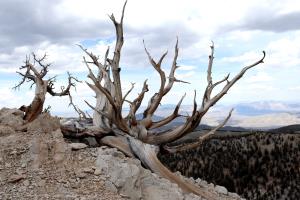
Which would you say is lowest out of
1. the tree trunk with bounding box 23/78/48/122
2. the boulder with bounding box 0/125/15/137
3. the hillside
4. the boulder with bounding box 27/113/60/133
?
the hillside

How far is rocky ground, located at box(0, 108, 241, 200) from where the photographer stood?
24.5 feet

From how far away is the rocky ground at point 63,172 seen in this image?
746cm

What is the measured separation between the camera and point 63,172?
7.78m

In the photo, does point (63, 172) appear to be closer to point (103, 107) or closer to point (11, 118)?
point (11, 118)

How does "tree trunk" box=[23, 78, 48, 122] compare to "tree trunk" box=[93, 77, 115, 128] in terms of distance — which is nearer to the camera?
"tree trunk" box=[93, 77, 115, 128]

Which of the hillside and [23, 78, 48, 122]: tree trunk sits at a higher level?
[23, 78, 48, 122]: tree trunk

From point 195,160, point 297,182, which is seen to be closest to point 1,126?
point 297,182

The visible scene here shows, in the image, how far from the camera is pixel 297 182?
2497 centimetres

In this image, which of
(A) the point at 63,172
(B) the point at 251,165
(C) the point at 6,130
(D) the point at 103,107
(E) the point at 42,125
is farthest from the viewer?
(B) the point at 251,165

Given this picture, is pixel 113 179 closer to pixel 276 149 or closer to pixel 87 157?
pixel 87 157

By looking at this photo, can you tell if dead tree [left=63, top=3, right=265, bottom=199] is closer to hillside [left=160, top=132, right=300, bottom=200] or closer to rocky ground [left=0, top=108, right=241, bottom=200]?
rocky ground [left=0, top=108, right=241, bottom=200]

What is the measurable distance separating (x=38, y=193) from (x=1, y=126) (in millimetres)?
2173

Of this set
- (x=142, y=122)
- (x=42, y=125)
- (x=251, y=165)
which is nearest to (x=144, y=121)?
(x=142, y=122)

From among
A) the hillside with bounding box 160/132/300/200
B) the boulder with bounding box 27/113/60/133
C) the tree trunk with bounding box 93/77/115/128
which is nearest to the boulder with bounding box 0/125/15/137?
the boulder with bounding box 27/113/60/133
